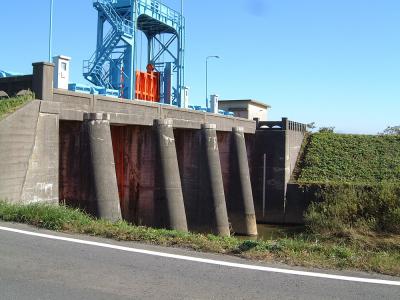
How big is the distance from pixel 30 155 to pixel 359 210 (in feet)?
54.0

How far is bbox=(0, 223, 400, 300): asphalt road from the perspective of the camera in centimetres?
496

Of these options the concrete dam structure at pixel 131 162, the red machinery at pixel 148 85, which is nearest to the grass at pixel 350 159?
the concrete dam structure at pixel 131 162

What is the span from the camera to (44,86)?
44.8ft

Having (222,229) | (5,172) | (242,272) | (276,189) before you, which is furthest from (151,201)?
(242,272)

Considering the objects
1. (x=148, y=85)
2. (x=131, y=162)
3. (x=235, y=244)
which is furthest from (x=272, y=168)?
(x=235, y=244)

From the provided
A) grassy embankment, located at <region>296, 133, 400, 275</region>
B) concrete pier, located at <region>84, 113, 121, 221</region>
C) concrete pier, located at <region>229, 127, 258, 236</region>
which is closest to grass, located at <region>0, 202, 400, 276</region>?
concrete pier, located at <region>84, 113, 121, 221</region>

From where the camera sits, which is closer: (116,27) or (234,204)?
(234,204)

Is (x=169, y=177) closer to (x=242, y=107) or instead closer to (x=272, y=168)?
(x=272, y=168)

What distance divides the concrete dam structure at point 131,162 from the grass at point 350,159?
2.24 meters

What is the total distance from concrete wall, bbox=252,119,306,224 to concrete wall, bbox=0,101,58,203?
60.3ft

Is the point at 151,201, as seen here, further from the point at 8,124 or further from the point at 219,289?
the point at 219,289

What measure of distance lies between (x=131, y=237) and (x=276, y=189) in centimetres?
2322

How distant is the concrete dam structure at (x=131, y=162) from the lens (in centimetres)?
1306

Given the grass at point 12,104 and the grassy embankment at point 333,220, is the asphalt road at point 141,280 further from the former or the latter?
the grass at point 12,104
